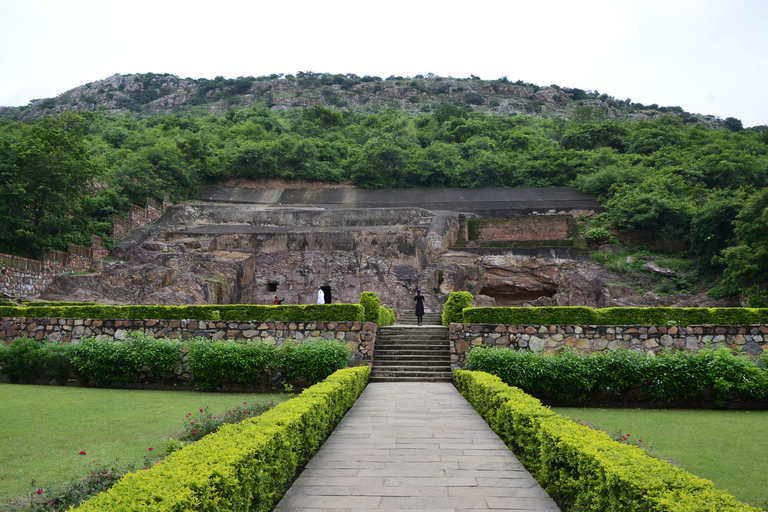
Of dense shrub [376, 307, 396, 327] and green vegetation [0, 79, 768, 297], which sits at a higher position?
green vegetation [0, 79, 768, 297]

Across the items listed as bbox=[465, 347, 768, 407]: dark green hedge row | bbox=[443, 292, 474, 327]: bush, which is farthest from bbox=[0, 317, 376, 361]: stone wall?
bbox=[465, 347, 768, 407]: dark green hedge row

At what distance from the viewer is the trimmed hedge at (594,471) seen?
2613 millimetres

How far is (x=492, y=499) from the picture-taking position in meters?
3.83

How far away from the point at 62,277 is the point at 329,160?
82.8 feet

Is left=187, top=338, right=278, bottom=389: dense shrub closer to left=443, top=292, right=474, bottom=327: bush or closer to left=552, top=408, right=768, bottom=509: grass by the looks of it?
left=443, top=292, right=474, bottom=327: bush

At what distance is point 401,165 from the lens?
125ft

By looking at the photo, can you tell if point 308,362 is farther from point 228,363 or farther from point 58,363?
point 58,363

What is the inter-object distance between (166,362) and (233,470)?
7.30 m

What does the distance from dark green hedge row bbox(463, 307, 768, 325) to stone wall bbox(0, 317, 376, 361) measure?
2.48 metres

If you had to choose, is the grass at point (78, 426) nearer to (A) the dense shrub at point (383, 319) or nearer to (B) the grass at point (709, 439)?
Answer: (A) the dense shrub at point (383, 319)

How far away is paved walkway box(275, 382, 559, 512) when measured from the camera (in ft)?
12.3

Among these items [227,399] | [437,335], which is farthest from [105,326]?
[437,335]

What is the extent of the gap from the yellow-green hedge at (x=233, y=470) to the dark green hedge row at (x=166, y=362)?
428 cm

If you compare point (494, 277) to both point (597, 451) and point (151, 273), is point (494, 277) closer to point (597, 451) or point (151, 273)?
point (151, 273)
